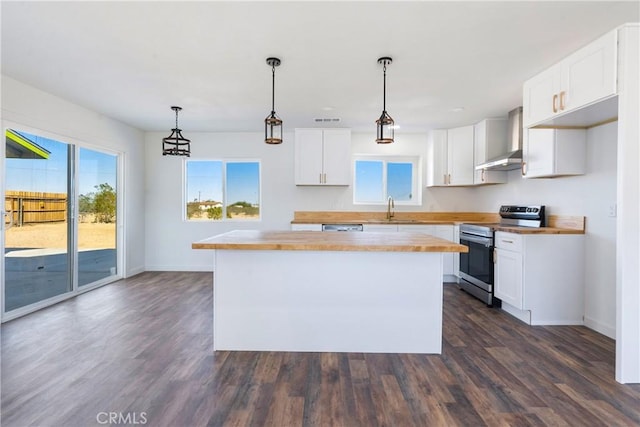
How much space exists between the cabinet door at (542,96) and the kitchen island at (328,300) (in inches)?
60.5

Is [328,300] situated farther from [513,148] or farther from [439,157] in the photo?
[439,157]

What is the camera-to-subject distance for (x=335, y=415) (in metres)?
1.75

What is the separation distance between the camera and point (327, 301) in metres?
2.48

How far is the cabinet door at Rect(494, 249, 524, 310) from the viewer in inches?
126

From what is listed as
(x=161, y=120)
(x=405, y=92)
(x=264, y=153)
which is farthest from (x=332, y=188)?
(x=161, y=120)

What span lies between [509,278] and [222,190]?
14.6 feet

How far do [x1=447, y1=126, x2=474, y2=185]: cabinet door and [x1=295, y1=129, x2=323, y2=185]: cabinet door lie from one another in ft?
6.71

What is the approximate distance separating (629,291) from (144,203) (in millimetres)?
6204

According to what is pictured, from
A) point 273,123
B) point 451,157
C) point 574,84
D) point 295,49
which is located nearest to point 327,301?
point 273,123

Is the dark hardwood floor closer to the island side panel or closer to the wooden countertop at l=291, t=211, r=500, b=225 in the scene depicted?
the island side panel

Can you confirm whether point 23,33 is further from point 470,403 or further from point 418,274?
point 470,403

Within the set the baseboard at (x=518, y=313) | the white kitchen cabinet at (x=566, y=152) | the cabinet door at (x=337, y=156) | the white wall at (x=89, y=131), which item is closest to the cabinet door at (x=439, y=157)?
the cabinet door at (x=337, y=156)

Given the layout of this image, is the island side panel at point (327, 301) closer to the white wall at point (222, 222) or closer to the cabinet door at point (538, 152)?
the cabinet door at point (538, 152)

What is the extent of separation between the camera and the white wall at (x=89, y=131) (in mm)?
3184
